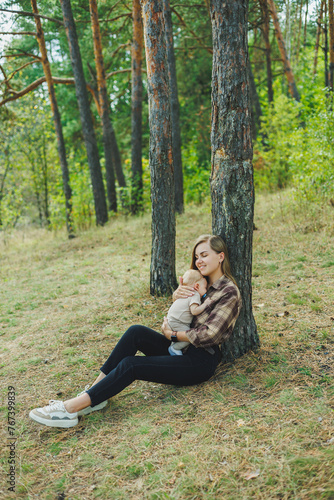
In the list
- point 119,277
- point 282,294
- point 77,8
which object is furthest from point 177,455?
point 77,8

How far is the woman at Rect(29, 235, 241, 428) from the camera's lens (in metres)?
3.43

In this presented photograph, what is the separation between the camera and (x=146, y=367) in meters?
3.45

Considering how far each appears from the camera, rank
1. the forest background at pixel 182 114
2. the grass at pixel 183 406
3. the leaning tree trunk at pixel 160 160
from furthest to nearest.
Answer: the forest background at pixel 182 114, the leaning tree trunk at pixel 160 160, the grass at pixel 183 406

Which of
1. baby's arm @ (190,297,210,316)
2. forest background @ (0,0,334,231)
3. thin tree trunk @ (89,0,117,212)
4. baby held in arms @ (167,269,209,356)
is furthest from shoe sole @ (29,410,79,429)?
thin tree trunk @ (89,0,117,212)

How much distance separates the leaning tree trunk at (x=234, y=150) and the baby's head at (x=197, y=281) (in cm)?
33

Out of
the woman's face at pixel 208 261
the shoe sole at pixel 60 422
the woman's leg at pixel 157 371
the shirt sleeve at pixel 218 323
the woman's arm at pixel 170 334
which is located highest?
the woman's face at pixel 208 261

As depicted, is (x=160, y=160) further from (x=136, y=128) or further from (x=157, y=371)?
(x=136, y=128)

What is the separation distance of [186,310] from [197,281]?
0.94 feet

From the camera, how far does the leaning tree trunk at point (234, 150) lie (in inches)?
141

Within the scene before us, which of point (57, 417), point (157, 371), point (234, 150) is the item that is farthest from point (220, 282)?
point (57, 417)

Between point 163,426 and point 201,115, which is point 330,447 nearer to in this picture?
point 163,426

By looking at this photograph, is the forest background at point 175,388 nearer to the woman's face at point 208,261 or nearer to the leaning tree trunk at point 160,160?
the leaning tree trunk at point 160,160

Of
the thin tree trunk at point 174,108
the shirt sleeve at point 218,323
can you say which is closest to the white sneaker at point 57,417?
the shirt sleeve at point 218,323

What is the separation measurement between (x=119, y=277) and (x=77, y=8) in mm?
10070
